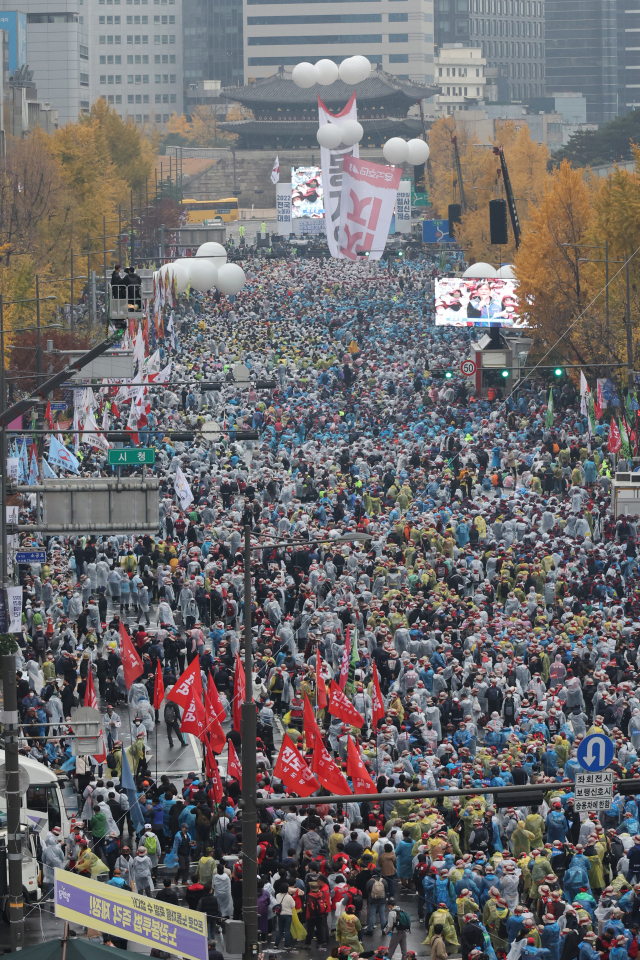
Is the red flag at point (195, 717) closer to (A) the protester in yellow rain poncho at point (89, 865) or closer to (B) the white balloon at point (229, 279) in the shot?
(A) the protester in yellow rain poncho at point (89, 865)

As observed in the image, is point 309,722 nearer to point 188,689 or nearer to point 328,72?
point 188,689

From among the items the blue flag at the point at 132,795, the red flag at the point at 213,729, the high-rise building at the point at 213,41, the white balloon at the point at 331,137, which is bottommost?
the blue flag at the point at 132,795

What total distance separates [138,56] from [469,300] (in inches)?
5754

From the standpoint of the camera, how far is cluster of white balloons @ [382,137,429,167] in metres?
101

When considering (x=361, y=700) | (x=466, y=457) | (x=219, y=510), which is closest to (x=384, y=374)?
(x=466, y=457)

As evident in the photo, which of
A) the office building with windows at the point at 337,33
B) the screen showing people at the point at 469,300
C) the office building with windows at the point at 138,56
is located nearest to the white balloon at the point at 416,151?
the screen showing people at the point at 469,300

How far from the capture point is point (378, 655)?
89.2ft

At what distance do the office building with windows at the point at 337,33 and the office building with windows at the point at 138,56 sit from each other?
776 inches

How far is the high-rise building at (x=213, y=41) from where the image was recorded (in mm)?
197125

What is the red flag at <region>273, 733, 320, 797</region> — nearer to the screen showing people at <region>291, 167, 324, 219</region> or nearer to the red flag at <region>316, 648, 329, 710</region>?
the red flag at <region>316, 648, 329, 710</region>

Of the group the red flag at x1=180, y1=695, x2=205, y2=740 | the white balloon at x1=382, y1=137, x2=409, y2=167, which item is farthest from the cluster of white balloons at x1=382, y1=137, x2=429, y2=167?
the red flag at x1=180, y1=695, x2=205, y2=740

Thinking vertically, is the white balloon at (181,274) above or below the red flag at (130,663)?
above

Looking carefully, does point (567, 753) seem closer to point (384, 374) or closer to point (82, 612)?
point (82, 612)

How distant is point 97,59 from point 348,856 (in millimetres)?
187139
